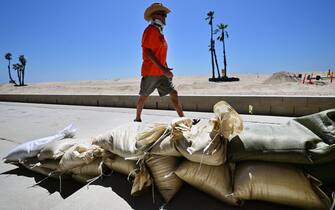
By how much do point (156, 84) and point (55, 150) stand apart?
1.72m

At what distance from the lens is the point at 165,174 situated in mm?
1387

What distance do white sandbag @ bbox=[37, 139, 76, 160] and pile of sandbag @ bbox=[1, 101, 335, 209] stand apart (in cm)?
51

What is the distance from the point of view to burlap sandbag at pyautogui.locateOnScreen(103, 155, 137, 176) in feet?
5.09

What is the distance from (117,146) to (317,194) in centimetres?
120

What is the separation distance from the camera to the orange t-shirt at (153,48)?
3.07 m

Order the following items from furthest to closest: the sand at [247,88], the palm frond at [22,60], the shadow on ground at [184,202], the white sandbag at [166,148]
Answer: the palm frond at [22,60] → the sand at [247,88] → the white sandbag at [166,148] → the shadow on ground at [184,202]

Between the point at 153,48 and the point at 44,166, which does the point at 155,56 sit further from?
the point at 44,166

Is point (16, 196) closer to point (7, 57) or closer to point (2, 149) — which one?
point (2, 149)

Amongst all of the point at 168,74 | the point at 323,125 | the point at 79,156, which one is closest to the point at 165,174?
the point at 79,156

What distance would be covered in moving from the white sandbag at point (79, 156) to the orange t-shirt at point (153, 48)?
170 centimetres

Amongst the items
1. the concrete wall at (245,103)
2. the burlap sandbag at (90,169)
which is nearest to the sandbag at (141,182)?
the burlap sandbag at (90,169)

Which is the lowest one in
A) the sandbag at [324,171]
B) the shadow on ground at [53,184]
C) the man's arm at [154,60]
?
the shadow on ground at [53,184]

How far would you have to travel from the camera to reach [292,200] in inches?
43.9

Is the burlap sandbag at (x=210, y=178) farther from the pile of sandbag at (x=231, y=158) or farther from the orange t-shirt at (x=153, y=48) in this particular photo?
the orange t-shirt at (x=153, y=48)
